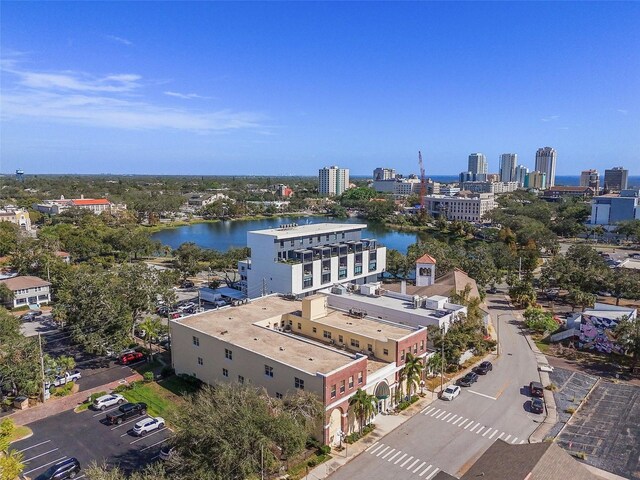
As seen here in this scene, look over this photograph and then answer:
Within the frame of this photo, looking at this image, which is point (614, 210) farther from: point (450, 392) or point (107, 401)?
point (107, 401)

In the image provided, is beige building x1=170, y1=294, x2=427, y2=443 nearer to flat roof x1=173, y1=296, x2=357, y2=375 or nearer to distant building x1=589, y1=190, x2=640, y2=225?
flat roof x1=173, y1=296, x2=357, y2=375

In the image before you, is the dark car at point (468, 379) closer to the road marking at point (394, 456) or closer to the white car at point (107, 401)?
the road marking at point (394, 456)

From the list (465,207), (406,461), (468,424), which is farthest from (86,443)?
(465,207)

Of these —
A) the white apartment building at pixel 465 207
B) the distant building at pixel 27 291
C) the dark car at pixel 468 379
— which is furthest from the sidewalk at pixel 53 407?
the white apartment building at pixel 465 207

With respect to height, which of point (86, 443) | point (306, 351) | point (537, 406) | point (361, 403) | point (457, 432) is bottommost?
point (457, 432)

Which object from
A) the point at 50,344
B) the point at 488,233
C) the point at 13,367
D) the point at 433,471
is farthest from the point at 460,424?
the point at 488,233

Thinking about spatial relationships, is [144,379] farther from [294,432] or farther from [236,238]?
[236,238]

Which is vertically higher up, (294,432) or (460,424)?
(294,432)
